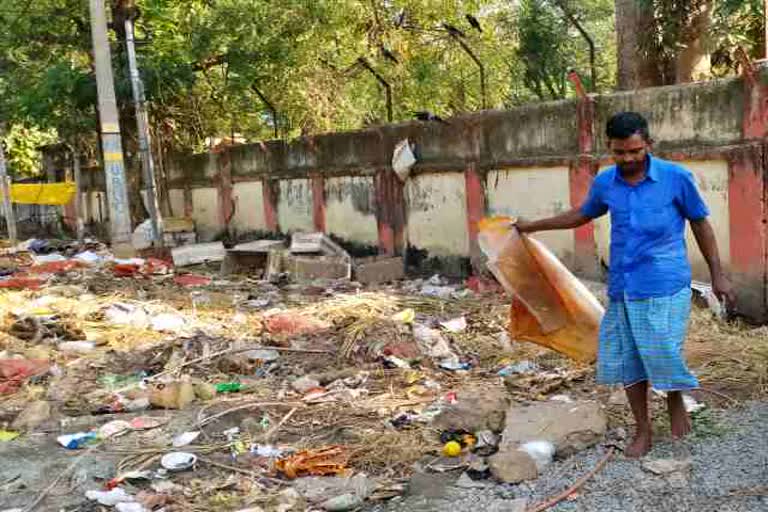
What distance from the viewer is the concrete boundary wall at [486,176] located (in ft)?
21.4

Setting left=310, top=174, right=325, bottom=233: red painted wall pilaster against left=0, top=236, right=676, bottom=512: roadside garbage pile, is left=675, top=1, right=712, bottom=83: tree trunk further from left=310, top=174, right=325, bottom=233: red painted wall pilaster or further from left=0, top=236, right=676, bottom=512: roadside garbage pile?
left=310, top=174, right=325, bottom=233: red painted wall pilaster

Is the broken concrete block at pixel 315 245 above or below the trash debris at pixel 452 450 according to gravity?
above

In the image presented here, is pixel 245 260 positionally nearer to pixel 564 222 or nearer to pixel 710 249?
pixel 564 222

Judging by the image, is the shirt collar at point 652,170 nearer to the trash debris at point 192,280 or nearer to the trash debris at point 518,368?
the trash debris at point 518,368

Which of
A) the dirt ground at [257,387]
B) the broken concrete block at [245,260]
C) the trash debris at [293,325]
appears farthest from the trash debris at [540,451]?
the broken concrete block at [245,260]

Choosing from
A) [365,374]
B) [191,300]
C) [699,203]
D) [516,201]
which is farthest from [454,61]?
Answer: [699,203]

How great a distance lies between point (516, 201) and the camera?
8.87 metres

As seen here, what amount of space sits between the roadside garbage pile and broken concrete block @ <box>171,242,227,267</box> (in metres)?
2.34

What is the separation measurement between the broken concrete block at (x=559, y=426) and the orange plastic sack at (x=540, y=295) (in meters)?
0.54

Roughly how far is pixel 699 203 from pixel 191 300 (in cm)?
634

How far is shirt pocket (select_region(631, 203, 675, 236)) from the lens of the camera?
3.61 metres

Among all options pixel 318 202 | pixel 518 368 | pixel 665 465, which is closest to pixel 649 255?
pixel 665 465

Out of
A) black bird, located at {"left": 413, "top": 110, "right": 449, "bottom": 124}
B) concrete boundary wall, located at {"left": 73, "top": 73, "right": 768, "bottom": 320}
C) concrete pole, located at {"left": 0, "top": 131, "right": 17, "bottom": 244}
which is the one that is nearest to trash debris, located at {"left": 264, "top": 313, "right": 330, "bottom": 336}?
concrete boundary wall, located at {"left": 73, "top": 73, "right": 768, "bottom": 320}

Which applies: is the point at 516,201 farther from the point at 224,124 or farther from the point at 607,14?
the point at 607,14
